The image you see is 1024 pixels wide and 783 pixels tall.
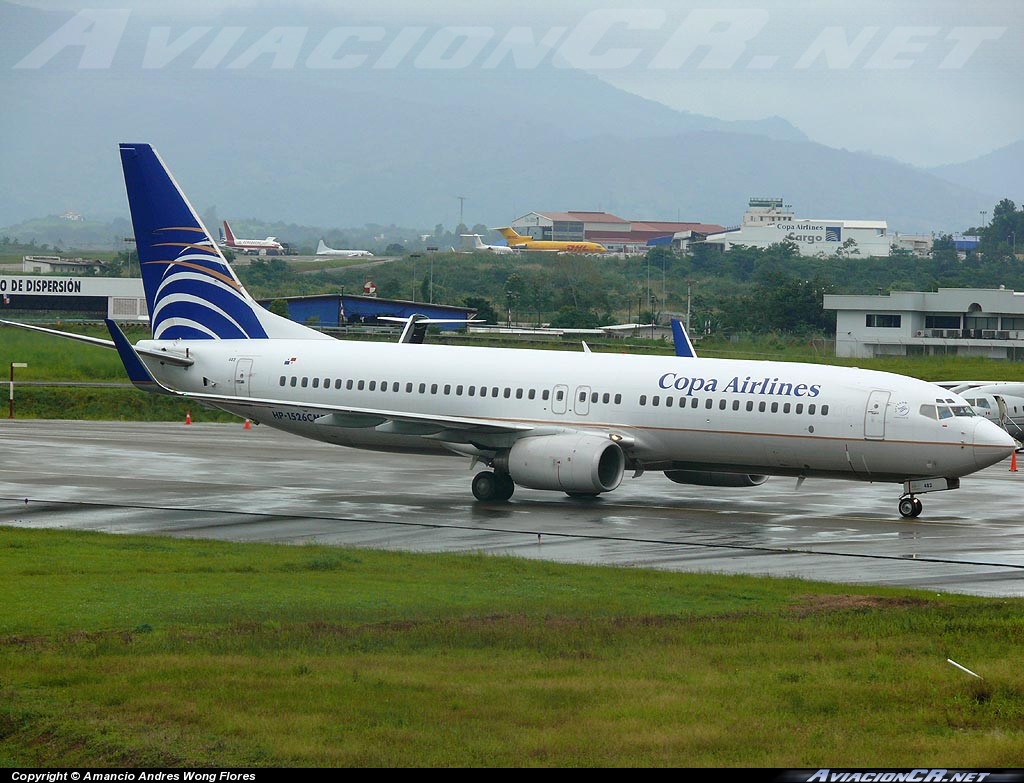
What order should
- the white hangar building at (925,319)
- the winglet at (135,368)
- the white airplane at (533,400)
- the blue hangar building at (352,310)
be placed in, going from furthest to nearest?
the white hangar building at (925,319)
the blue hangar building at (352,310)
the winglet at (135,368)
the white airplane at (533,400)

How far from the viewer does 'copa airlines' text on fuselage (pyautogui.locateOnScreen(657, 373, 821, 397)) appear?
33.2 metres

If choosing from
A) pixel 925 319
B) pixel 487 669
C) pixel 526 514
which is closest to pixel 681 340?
pixel 526 514

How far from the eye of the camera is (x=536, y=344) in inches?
3408

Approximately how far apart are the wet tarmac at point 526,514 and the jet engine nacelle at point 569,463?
756mm

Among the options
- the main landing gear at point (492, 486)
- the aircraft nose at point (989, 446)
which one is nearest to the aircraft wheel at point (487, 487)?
the main landing gear at point (492, 486)

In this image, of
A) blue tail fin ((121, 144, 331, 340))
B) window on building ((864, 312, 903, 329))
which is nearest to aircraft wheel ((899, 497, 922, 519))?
blue tail fin ((121, 144, 331, 340))

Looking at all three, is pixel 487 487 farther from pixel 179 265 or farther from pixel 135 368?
pixel 179 265

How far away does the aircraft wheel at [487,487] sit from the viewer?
35.5m

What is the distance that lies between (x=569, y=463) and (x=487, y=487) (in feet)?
9.72

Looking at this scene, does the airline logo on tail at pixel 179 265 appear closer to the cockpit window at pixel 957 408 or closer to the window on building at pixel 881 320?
the cockpit window at pixel 957 408

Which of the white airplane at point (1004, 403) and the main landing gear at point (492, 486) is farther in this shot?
the white airplane at point (1004, 403)

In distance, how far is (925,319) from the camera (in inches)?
4038
